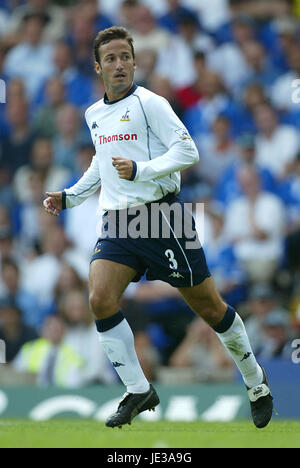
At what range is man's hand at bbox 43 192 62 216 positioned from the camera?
6.42 metres

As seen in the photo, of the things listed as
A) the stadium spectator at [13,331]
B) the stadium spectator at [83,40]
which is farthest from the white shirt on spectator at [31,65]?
the stadium spectator at [13,331]

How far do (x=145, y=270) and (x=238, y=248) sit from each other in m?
4.21

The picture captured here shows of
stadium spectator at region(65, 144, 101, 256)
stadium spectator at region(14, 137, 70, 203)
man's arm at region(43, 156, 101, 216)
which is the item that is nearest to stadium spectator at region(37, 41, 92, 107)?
stadium spectator at region(14, 137, 70, 203)

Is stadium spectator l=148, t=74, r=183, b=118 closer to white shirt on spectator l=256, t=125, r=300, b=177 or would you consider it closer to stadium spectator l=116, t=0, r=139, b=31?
white shirt on spectator l=256, t=125, r=300, b=177

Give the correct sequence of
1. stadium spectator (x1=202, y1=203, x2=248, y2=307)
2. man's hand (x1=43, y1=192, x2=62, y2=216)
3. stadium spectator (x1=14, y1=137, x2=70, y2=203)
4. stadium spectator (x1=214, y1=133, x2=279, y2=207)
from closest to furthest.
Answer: man's hand (x1=43, y1=192, x2=62, y2=216) < stadium spectator (x1=202, y1=203, x2=248, y2=307) < stadium spectator (x1=214, y1=133, x2=279, y2=207) < stadium spectator (x1=14, y1=137, x2=70, y2=203)

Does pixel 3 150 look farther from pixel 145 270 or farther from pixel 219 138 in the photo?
pixel 145 270

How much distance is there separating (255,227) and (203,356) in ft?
5.45

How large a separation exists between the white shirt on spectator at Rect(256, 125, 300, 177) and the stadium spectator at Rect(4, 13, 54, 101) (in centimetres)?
382

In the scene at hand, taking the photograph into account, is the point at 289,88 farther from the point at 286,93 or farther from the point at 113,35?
the point at 113,35

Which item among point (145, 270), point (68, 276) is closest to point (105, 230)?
point (145, 270)

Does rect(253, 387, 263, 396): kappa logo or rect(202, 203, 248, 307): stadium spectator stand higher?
rect(202, 203, 248, 307): stadium spectator

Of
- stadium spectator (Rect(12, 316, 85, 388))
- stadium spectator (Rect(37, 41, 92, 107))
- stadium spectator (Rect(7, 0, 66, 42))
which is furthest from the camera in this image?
stadium spectator (Rect(7, 0, 66, 42))

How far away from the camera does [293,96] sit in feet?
37.9

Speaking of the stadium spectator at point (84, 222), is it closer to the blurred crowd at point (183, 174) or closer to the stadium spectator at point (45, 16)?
the blurred crowd at point (183, 174)
